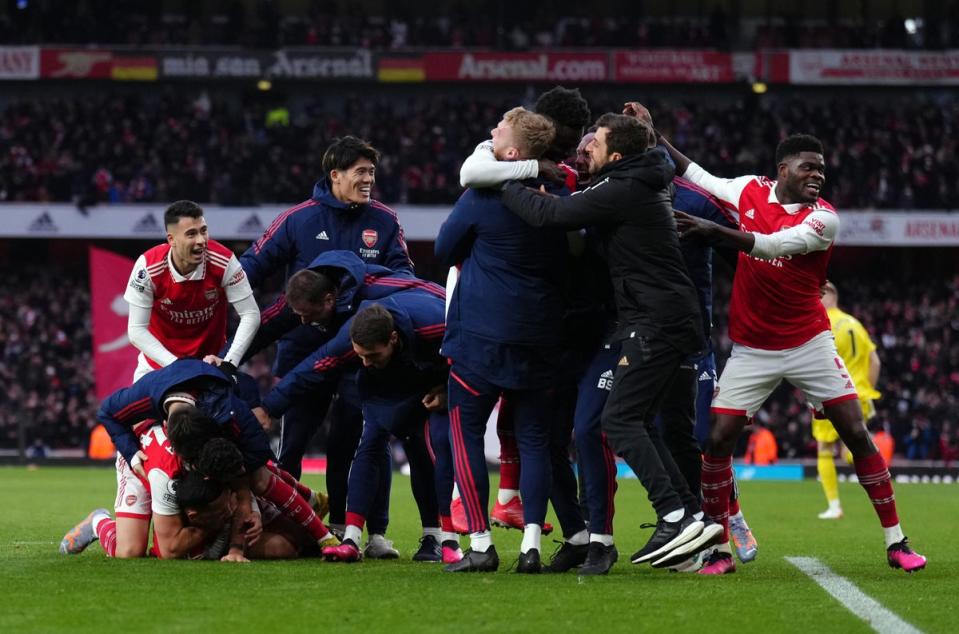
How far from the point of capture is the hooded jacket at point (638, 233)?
6.61 metres

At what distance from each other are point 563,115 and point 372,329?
4.92ft

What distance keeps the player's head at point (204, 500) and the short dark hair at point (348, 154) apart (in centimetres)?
220

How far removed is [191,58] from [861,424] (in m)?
29.4

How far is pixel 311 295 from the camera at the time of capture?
7.42m

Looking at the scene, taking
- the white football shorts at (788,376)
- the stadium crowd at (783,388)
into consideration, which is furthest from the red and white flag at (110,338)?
the white football shorts at (788,376)

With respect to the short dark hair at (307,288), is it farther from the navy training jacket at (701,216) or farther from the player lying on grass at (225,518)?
the navy training jacket at (701,216)

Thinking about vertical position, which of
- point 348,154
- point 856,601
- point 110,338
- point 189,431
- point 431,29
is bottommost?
point 110,338

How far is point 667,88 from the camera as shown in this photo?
121ft

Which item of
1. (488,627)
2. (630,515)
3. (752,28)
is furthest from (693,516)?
(752,28)

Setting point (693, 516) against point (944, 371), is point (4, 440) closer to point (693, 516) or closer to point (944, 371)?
point (944, 371)

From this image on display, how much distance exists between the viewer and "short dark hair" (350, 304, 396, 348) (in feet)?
23.1

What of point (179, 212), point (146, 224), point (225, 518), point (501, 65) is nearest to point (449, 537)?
point (225, 518)

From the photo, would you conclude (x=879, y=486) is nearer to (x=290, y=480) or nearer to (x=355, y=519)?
(x=355, y=519)

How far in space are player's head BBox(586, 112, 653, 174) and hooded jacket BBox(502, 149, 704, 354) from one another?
0.07 meters
